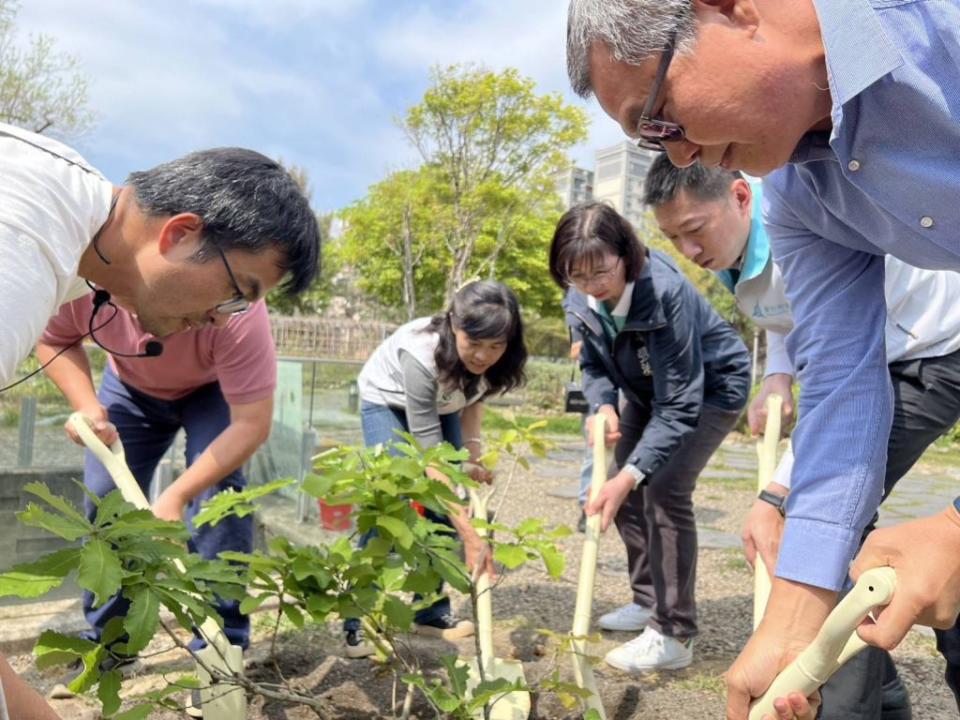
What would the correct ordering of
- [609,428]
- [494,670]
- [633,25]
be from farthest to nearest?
[609,428] → [494,670] → [633,25]

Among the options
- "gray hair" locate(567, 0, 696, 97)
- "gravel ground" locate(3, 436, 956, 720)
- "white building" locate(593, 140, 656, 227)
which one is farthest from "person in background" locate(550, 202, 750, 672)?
"white building" locate(593, 140, 656, 227)

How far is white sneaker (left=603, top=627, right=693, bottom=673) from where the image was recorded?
286cm

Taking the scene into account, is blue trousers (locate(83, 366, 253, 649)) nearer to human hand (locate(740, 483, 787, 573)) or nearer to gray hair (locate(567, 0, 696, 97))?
human hand (locate(740, 483, 787, 573))

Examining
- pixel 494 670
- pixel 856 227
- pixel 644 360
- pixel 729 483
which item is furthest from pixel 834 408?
pixel 729 483

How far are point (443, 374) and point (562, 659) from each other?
113 centimetres

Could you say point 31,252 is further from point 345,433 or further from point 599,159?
point 599,159

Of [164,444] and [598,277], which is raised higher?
[598,277]

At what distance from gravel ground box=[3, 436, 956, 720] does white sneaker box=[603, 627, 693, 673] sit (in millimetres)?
35

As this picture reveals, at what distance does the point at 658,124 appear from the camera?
1.23 m

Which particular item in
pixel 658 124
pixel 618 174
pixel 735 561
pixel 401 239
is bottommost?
pixel 735 561

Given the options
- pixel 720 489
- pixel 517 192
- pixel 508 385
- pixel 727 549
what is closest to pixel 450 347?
pixel 508 385

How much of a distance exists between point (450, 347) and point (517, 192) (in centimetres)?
1806

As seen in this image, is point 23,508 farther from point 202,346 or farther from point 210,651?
point 210,651

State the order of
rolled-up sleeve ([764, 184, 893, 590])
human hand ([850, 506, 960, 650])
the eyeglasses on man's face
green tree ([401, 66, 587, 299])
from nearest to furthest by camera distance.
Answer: human hand ([850, 506, 960, 650]) < rolled-up sleeve ([764, 184, 893, 590]) < the eyeglasses on man's face < green tree ([401, 66, 587, 299])
